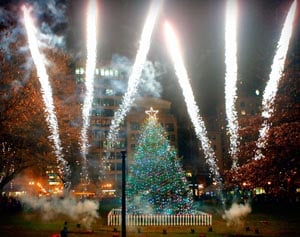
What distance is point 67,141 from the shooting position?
2959cm

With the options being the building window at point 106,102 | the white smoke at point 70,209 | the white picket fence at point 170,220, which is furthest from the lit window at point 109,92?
the white picket fence at point 170,220

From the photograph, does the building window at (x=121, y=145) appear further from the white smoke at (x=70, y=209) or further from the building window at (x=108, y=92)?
the white smoke at (x=70, y=209)

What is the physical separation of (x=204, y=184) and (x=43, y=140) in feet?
185

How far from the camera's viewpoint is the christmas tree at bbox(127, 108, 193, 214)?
85.6 ft

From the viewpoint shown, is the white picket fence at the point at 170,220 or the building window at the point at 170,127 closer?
the white picket fence at the point at 170,220

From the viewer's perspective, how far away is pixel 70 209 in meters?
35.1

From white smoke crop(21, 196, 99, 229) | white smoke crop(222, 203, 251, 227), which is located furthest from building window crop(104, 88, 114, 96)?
white smoke crop(222, 203, 251, 227)

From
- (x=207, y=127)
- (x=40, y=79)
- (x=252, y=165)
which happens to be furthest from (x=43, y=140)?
(x=207, y=127)

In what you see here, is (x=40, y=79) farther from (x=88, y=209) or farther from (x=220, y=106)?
(x=220, y=106)

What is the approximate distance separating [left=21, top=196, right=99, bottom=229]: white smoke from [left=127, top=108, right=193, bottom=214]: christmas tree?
3982mm

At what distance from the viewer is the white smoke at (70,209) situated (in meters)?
29.0

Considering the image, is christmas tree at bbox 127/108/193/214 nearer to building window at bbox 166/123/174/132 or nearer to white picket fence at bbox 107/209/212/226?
white picket fence at bbox 107/209/212/226

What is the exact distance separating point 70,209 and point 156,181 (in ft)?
39.8

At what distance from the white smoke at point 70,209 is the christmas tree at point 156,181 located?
3.98 metres
